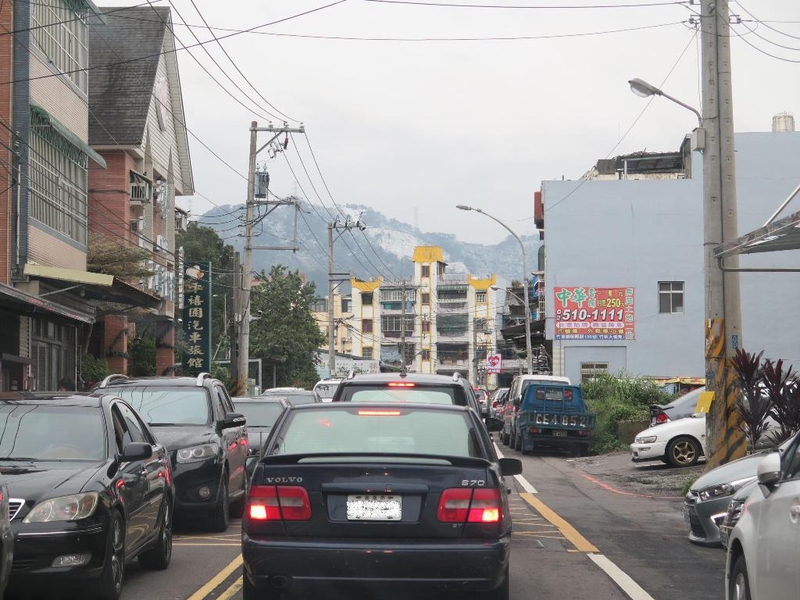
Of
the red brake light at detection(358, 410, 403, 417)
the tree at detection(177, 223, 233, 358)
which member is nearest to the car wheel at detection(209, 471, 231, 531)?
→ the red brake light at detection(358, 410, 403, 417)

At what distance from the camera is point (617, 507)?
57.9ft

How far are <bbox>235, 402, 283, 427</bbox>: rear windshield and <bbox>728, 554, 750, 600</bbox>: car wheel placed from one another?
520 inches

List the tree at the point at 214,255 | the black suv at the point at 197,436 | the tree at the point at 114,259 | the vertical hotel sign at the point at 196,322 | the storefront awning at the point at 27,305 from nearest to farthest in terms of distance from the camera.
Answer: the black suv at the point at 197,436 < the storefront awning at the point at 27,305 < the tree at the point at 114,259 < the vertical hotel sign at the point at 196,322 < the tree at the point at 214,255

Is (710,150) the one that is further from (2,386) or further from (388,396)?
(2,386)

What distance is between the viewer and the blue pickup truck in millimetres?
31344

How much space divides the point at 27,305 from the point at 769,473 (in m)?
19.5

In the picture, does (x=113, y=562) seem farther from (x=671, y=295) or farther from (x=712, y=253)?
(x=671, y=295)

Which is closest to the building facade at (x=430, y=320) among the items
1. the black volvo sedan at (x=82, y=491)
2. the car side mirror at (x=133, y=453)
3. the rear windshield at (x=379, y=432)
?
the black volvo sedan at (x=82, y=491)

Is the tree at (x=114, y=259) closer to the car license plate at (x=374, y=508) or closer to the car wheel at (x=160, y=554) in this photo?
the car wheel at (x=160, y=554)

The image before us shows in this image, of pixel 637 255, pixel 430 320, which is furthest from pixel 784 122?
pixel 430 320

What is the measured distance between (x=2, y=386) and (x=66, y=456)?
Result: 17627mm

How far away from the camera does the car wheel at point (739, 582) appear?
708cm

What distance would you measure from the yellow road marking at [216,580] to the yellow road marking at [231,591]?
13 centimetres

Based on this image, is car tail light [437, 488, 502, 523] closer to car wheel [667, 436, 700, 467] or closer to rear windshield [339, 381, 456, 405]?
rear windshield [339, 381, 456, 405]
